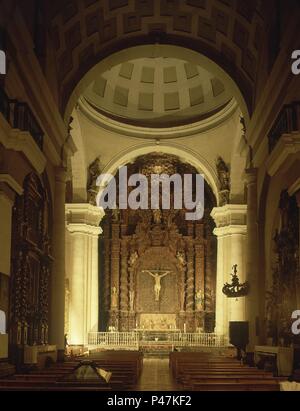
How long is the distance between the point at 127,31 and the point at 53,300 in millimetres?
7807

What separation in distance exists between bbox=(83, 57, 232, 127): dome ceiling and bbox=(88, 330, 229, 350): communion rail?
9.13 metres

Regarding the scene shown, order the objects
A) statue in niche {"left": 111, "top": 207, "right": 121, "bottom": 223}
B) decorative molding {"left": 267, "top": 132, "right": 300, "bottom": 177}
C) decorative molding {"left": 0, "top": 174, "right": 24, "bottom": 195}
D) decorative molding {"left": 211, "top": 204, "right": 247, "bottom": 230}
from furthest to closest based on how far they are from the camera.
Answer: statue in niche {"left": 111, "top": 207, "right": 121, "bottom": 223} → decorative molding {"left": 211, "top": 204, "right": 247, "bottom": 230} → decorative molding {"left": 267, "top": 132, "right": 300, "bottom": 177} → decorative molding {"left": 0, "top": 174, "right": 24, "bottom": 195}

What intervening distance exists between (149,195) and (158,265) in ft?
11.0

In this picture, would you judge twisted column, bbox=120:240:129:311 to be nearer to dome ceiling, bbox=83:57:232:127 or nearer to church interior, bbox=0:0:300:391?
church interior, bbox=0:0:300:391

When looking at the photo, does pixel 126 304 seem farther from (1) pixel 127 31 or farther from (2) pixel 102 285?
(1) pixel 127 31

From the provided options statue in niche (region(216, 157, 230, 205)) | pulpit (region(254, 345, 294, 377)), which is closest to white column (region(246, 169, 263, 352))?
pulpit (region(254, 345, 294, 377))

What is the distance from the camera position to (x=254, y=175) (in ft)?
64.1

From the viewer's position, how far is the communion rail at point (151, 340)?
29659 mm

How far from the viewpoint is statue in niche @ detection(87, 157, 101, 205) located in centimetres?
3014

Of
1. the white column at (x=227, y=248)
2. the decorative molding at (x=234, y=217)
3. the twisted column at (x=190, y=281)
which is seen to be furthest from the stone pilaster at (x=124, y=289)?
the decorative molding at (x=234, y=217)

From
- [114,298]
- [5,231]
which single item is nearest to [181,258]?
[114,298]

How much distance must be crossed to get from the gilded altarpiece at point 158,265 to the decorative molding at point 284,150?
18.0 metres

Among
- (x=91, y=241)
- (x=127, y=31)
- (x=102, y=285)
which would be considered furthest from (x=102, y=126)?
(x=127, y=31)

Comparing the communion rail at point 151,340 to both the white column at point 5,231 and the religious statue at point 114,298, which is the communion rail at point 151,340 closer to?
the religious statue at point 114,298
